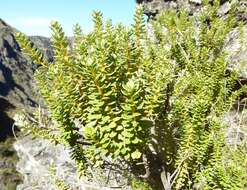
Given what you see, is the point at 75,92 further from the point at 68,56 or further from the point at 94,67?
the point at 94,67

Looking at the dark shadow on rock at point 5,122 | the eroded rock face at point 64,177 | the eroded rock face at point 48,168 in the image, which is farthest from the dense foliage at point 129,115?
the dark shadow on rock at point 5,122

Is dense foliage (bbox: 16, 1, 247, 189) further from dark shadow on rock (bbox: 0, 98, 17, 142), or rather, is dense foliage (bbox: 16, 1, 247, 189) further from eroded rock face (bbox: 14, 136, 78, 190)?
dark shadow on rock (bbox: 0, 98, 17, 142)

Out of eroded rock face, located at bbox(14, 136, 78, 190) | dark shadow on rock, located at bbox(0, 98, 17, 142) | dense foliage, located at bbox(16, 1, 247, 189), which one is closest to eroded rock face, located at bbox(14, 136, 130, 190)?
eroded rock face, located at bbox(14, 136, 78, 190)

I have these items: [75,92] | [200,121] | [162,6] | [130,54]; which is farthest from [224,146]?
[162,6]

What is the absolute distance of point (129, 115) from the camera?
4.11 m

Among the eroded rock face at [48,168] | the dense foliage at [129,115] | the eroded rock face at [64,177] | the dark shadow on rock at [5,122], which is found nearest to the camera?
the dense foliage at [129,115]

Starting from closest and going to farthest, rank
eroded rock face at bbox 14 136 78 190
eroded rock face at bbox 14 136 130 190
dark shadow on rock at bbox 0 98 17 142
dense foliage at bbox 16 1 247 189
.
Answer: dense foliage at bbox 16 1 247 189 < eroded rock face at bbox 14 136 130 190 < eroded rock face at bbox 14 136 78 190 < dark shadow on rock at bbox 0 98 17 142

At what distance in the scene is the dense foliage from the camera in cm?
416

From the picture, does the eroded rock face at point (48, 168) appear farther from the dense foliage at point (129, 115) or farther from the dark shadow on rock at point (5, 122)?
the dark shadow on rock at point (5, 122)

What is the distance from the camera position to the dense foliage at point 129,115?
13.6 feet

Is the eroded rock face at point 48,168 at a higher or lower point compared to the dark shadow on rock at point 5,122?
lower

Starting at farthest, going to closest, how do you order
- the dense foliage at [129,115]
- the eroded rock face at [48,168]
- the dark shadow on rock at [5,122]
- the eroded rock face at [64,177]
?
1. the dark shadow on rock at [5,122]
2. the eroded rock face at [48,168]
3. the eroded rock face at [64,177]
4. the dense foliage at [129,115]

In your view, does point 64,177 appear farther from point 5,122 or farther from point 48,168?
point 5,122

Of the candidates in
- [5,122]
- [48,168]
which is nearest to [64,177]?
[48,168]
